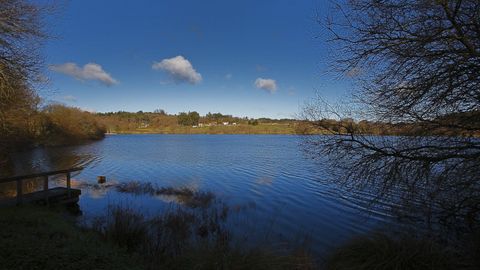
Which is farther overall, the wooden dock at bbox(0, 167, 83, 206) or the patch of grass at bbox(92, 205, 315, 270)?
the wooden dock at bbox(0, 167, 83, 206)

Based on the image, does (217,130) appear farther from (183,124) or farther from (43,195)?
(43,195)

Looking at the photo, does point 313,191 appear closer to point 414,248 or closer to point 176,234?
point 176,234

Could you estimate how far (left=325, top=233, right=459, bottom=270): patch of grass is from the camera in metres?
5.79

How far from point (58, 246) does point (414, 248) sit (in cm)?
683

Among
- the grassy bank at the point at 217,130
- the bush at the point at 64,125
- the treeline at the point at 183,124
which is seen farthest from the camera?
the treeline at the point at 183,124

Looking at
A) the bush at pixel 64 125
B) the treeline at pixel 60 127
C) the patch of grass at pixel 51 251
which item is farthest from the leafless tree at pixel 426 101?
the bush at pixel 64 125

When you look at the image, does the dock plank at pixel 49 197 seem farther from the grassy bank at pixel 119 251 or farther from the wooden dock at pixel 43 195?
the grassy bank at pixel 119 251

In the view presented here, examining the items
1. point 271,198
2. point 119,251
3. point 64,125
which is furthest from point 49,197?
point 64,125

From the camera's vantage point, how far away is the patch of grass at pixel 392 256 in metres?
5.79

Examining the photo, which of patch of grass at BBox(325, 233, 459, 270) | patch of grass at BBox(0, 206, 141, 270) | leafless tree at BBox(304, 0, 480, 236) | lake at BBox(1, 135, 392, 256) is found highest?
leafless tree at BBox(304, 0, 480, 236)

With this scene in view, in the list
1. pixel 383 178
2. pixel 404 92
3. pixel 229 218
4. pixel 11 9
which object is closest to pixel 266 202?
pixel 229 218

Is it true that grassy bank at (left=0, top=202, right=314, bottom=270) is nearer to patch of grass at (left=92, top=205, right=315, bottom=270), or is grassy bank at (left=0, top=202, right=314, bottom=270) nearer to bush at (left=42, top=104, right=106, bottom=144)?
patch of grass at (left=92, top=205, right=315, bottom=270)

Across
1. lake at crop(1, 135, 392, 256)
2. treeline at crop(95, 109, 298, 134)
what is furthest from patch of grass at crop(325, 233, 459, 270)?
treeline at crop(95, 109, 298, 134)

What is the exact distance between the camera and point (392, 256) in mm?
5980
